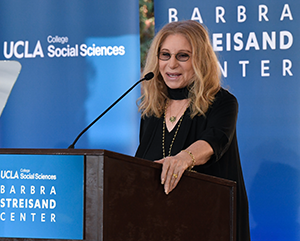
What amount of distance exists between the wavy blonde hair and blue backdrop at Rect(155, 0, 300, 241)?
1019 mm

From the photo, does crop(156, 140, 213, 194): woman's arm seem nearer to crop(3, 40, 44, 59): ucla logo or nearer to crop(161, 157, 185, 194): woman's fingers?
crop(161, 157, 185, 194): woman's fingers

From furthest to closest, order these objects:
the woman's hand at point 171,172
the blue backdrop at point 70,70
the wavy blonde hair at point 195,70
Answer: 1. the blue backdrop at point 70,70
2. the wavy blonde hair at point 195,70
3. the woman's hand at point 171,172

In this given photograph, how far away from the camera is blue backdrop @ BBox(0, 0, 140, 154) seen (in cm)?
301

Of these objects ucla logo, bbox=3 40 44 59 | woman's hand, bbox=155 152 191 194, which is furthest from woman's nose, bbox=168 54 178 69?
ucla logo, bbox=3 40 44 59

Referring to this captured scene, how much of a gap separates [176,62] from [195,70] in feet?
0.29

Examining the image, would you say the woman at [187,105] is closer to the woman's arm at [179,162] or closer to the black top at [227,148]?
the black top at [227,148]

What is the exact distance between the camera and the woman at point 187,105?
1633 millimetres

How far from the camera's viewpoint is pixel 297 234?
9.11ft

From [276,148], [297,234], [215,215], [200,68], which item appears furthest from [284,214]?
[215,215]

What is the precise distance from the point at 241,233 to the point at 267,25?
1.72m

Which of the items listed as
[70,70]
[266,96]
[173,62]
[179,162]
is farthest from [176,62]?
[70,70]

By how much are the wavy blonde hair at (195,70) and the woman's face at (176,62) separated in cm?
2

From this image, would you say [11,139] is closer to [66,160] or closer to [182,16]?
[182,16]

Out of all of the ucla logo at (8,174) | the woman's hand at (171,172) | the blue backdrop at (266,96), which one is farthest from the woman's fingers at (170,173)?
the blue backdrop at (266,96)
